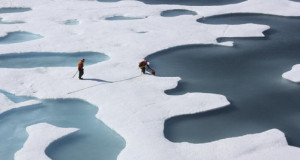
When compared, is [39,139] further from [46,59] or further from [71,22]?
[71,22]

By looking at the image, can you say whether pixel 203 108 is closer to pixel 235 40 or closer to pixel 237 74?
pixel 237 74

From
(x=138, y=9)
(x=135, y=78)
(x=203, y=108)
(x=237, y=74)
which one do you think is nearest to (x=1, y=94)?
(x=135, y=78)

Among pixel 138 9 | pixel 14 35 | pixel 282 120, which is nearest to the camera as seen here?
pixel 282 120

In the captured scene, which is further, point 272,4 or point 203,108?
point 272,4

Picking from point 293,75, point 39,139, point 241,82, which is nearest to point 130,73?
point 241,82

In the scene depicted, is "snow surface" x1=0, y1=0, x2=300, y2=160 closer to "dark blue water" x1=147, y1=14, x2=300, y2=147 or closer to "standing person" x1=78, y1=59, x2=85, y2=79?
"standing person" x1=78, y1=59, x2=85, y2=79

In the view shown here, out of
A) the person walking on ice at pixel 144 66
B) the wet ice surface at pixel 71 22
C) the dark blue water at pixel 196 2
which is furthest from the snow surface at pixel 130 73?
the dark blue water at pixel 196 2
